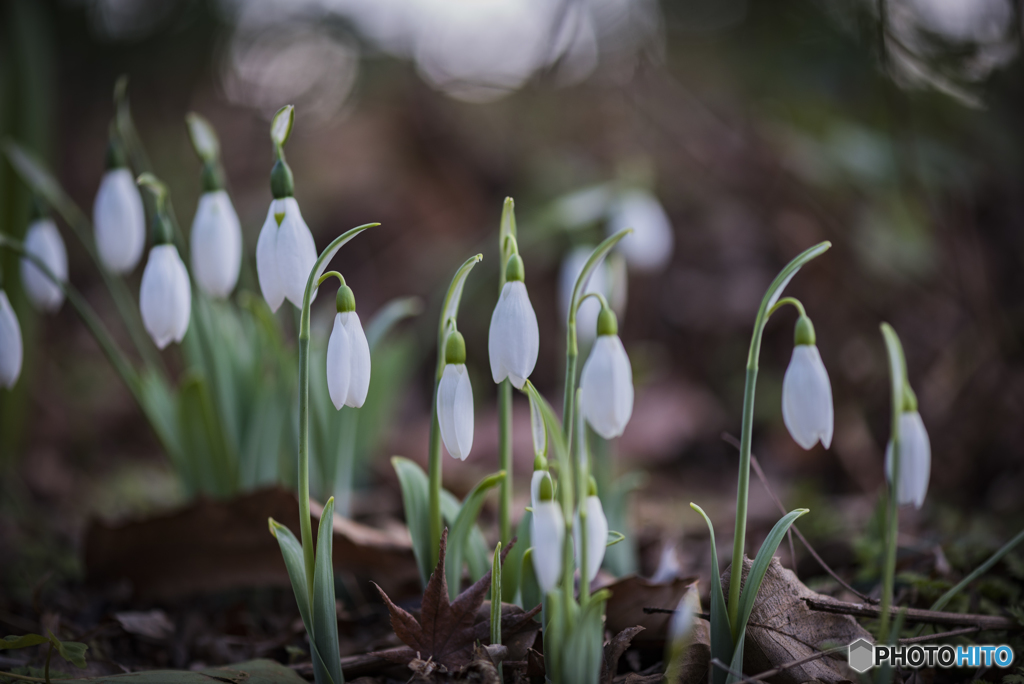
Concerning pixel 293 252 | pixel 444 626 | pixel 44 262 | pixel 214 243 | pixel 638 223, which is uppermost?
pixel 293 252

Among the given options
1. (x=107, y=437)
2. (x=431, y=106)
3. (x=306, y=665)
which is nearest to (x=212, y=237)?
(x=306, y=665)

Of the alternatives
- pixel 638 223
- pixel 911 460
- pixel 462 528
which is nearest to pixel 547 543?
pixel 462 528

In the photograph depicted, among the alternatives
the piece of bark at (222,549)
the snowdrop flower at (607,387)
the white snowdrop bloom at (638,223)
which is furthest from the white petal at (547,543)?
the white snowdrop bloom at (638,223)

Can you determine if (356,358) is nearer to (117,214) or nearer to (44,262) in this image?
(117,214)

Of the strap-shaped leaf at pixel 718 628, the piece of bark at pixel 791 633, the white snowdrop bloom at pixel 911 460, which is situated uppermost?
the white snowdrop bloom at pixel 911 460

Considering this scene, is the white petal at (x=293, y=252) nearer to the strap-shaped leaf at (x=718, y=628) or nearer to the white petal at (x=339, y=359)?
the white petal at (x=339, y=359)
